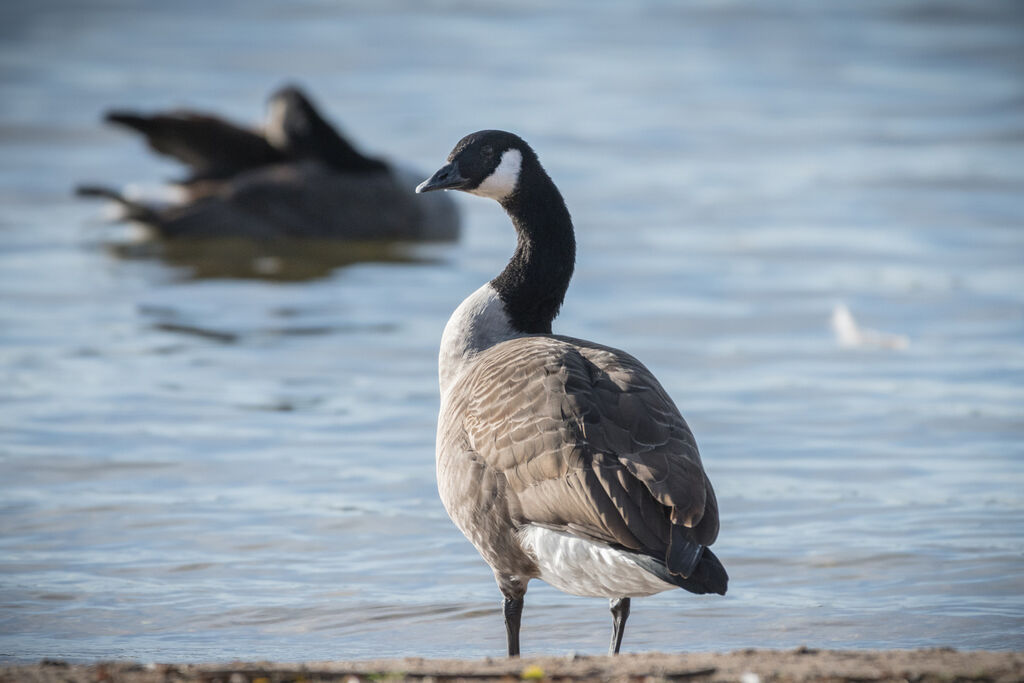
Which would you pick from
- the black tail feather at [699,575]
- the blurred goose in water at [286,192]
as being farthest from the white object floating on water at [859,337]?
the black tail feather at [699,575]

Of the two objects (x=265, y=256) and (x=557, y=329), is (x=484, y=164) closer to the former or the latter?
(x=557, y=329)

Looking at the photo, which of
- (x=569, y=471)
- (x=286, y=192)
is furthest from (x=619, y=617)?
(x=286, y=192)

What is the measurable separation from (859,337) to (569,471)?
6335 millimetres

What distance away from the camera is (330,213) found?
1443cm

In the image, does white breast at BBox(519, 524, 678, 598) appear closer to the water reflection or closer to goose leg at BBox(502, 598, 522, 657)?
goose leg at BBox(502, 598, 522, 657)

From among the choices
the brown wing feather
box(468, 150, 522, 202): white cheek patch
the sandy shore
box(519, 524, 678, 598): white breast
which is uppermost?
→ box(468, 150, 522, 202): white cheek patch

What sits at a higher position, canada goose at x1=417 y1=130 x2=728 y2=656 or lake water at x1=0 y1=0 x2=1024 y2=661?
canada goose at x1=417 y1=130 x2=728 y2=656

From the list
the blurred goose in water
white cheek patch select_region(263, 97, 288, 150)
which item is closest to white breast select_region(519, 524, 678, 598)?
the blurred goose in water

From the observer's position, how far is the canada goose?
4.43 metres

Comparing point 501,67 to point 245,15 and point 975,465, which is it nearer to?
point 245,15

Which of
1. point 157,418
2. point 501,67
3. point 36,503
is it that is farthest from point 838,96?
point 36,503

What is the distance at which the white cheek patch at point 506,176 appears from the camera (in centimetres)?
612

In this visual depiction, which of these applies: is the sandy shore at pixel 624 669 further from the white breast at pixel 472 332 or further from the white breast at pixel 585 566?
the white breast at pixel 472 332

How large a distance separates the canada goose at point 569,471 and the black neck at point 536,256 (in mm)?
134
